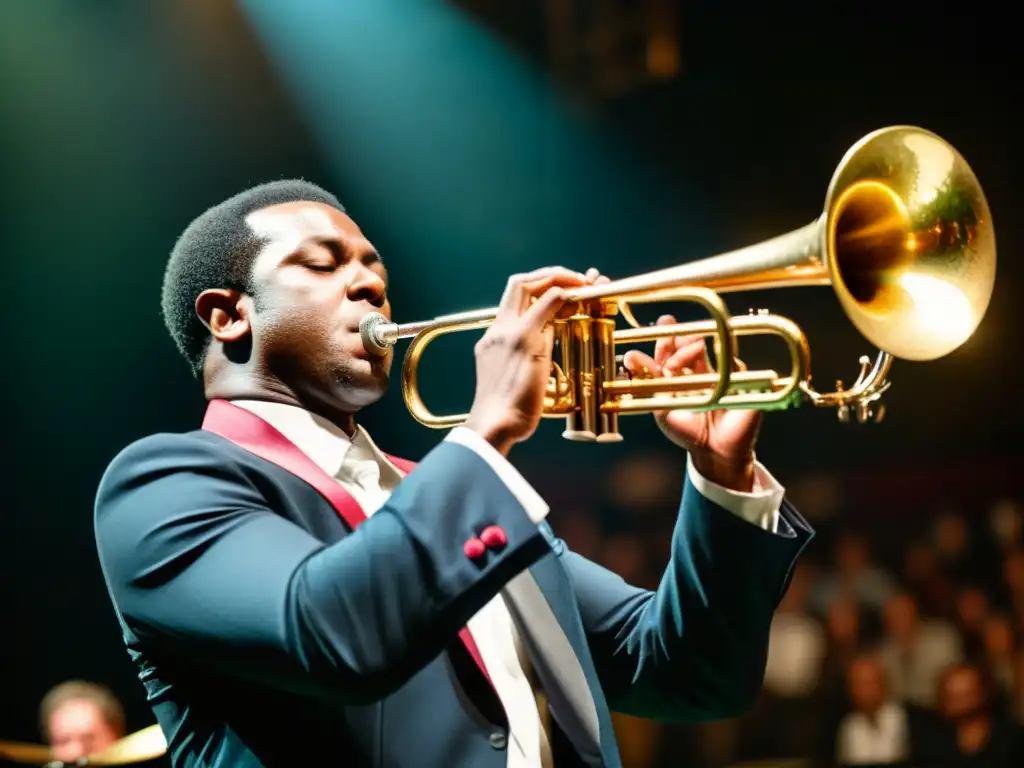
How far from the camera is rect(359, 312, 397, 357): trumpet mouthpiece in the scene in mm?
1652

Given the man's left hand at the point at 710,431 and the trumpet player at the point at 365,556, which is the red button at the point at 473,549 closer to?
the trumpet player at the point at 365,556

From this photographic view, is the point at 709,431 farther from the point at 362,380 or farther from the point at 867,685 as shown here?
the point at 867,685

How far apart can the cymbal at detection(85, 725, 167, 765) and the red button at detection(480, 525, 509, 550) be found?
1.96 meters

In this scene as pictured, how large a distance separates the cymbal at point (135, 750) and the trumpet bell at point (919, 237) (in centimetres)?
221

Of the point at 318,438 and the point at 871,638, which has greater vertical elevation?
the point at 318,438

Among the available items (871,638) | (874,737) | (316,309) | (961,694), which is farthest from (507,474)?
(871,638)

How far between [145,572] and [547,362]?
0.59 m

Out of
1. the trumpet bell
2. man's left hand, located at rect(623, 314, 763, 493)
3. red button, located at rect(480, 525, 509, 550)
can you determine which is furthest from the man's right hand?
the trumpet bell

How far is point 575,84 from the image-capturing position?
4418mm

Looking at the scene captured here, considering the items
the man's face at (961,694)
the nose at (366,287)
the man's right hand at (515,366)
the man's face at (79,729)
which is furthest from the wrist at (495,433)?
the man's face at (961,694)

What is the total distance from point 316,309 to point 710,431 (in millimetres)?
659

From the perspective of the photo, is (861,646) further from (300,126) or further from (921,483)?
(300,126)

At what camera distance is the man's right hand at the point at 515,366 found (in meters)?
1.32

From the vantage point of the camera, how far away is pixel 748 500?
1588mm
